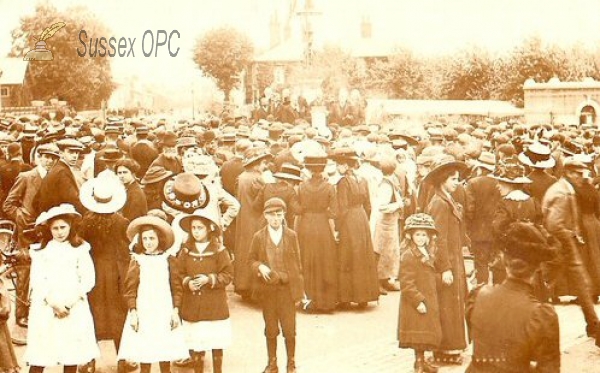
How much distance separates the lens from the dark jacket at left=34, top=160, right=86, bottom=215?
8.91 meters

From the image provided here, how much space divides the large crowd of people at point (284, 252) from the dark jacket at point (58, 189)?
2cm

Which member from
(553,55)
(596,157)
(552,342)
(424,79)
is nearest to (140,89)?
(424,79)

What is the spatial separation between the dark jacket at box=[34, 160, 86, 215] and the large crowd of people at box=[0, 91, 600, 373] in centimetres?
2

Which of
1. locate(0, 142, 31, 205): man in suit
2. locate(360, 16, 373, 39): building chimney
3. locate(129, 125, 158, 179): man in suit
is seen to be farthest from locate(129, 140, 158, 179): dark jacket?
locate(360, 16, 373, 39): building chimney

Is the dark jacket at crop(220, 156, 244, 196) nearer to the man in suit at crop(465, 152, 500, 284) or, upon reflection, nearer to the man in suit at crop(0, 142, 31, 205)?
the man in suit at crop(0, 142, 31, 205)

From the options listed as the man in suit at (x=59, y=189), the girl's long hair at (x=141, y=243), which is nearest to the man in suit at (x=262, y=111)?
the man in suit at (x=59, y=189)

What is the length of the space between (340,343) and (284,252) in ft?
5.59

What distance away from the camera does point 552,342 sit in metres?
4.53

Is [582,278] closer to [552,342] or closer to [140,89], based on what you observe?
[552,342]

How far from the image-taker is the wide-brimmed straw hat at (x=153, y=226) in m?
7.18

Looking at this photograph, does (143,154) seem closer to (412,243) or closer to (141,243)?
(141,243)

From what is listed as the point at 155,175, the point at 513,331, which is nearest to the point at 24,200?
the point at 155,175

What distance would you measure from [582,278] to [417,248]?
2.02m

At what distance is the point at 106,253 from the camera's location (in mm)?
7762
